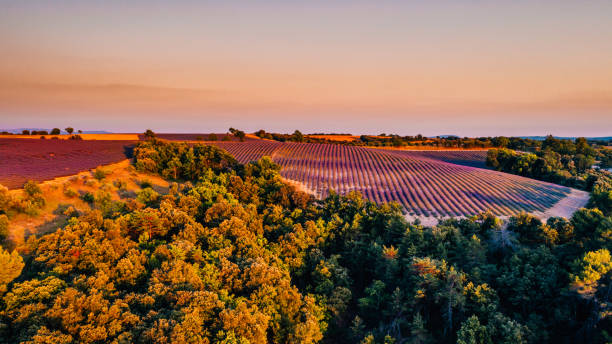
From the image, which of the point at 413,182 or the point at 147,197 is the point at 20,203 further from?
the point at 413,182

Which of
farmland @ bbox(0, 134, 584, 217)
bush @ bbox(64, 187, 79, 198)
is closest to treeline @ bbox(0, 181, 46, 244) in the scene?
bush @ bbox(64, 187, 79, 198)

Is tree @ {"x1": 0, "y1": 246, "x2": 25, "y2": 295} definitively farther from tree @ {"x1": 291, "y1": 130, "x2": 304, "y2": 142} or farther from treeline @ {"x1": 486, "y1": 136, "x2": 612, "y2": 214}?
tree @ {"x1": 291, "y1": 130, "x2": 304, "y2": 142}

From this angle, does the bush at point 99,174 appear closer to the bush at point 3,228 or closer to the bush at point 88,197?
the bush at point 88,197

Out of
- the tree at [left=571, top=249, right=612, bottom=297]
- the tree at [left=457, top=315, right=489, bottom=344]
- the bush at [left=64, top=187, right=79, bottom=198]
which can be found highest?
the bush at [left=64, top=187, right=79, bottom=198]

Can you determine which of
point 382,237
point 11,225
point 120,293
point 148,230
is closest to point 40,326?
point 120,293

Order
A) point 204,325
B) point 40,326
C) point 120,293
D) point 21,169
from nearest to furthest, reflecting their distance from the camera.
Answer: point 40,326
point 204,325
point 120,293
point 21,169

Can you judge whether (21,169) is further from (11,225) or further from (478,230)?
(478,230)
